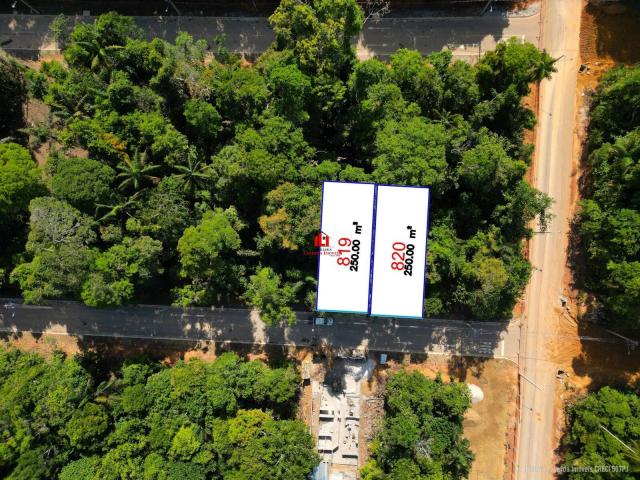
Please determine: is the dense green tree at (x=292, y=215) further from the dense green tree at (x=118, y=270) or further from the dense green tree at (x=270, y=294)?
the dense green tree at (x=118, y=270)

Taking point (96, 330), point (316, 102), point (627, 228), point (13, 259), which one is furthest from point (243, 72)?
point (627, 228)

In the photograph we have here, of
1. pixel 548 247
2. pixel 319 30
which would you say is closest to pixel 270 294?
pixel 319 30

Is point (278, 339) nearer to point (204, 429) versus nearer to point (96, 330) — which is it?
point (204, 429)

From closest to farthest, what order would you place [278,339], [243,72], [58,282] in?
[58,282]
[243,72]
[278,339]

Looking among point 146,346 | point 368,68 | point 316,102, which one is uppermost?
point 368,68

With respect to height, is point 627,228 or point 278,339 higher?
point 627,228

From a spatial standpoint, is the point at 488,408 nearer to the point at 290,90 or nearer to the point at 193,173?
the point at 290,90
